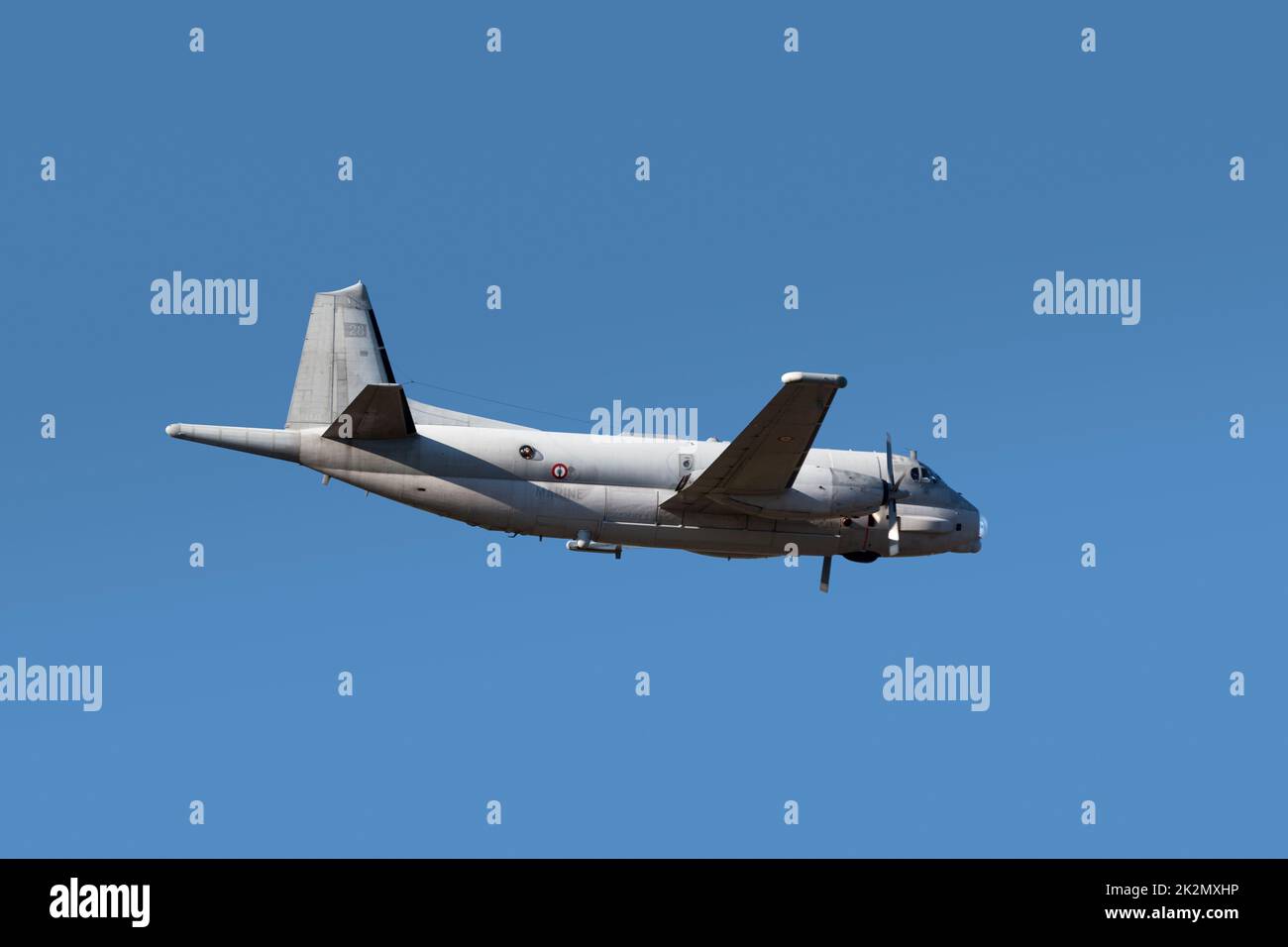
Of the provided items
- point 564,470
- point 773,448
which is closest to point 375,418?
point 564,470

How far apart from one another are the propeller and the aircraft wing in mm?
3934

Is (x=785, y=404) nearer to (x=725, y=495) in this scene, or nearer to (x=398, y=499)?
(x=725, y=495)

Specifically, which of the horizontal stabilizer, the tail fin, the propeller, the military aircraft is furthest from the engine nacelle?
the tail fin

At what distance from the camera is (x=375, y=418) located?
53781 mm

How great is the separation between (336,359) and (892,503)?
17541mm

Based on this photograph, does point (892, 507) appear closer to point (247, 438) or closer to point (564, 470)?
point (564, 470)

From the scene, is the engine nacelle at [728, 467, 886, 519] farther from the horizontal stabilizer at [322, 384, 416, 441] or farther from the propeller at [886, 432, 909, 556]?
the horizontal stabilizer at [322, 384, 416, 441]

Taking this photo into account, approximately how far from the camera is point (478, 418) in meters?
57.8

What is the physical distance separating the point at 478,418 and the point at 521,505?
4260 millimetres

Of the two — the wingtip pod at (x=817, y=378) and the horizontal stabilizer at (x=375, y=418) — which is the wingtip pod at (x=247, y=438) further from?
the wingtip pod at (x=817, y=378)

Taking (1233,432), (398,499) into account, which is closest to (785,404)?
(398,499)
